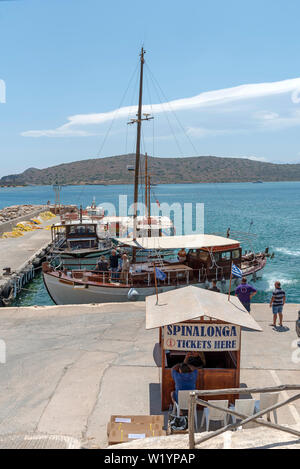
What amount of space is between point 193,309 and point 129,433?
291 cm

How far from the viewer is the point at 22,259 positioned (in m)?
29.0

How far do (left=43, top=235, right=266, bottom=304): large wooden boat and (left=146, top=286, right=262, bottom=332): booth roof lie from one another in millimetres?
9317

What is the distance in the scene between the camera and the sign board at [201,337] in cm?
852

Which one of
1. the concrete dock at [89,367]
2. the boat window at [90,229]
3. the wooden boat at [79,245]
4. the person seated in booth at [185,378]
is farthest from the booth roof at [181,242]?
the person seated in booth at [185,378]

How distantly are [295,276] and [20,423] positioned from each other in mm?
26834

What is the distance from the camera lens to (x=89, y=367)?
1077cm

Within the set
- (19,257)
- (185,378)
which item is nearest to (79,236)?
(19,257)

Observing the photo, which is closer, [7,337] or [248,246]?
[7,337]

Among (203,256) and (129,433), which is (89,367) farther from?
(203,256)

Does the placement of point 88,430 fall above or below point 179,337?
below
